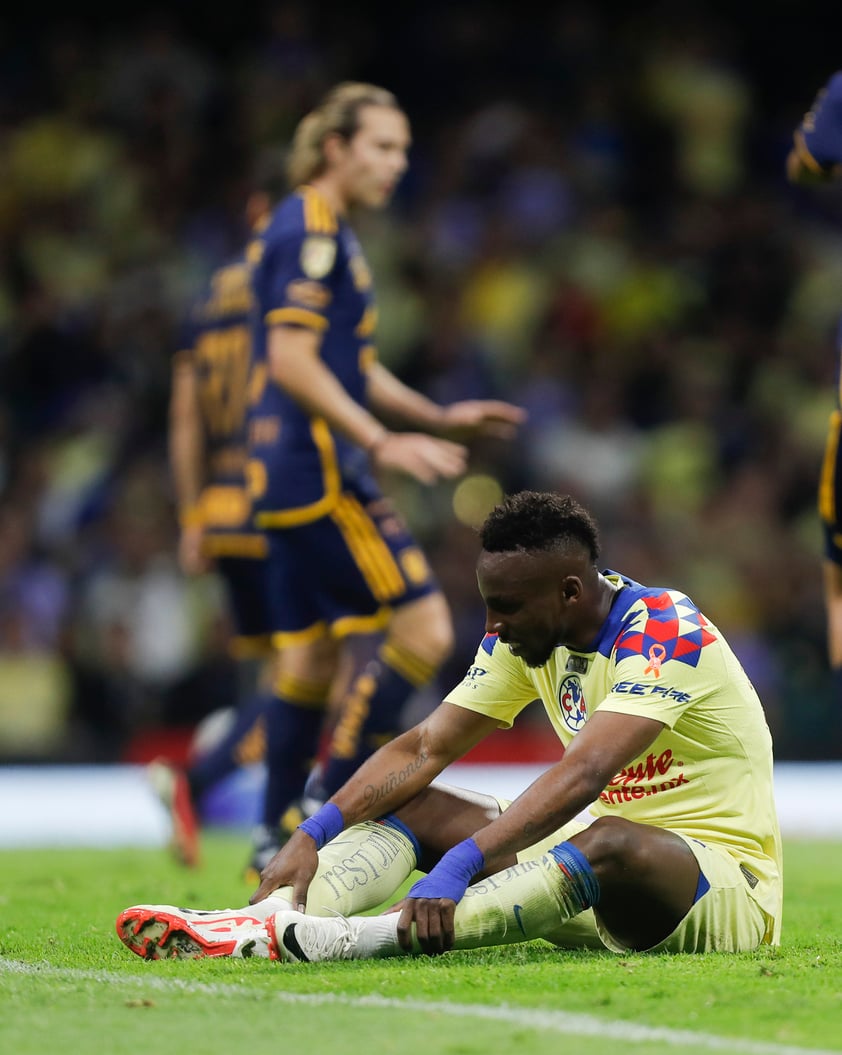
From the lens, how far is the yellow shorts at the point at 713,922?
403 cm

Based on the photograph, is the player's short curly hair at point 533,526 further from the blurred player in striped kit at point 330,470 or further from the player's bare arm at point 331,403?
the blurred player in striped kit at point 330,470

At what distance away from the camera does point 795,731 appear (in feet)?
37.1

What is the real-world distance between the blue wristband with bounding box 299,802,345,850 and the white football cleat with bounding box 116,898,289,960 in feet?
0.70

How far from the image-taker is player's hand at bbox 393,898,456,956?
12.4 feet

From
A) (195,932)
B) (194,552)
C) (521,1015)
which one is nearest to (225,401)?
(194,552)

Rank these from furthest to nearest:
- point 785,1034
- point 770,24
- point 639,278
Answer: point 770,24
point 639,278
point 785,1034

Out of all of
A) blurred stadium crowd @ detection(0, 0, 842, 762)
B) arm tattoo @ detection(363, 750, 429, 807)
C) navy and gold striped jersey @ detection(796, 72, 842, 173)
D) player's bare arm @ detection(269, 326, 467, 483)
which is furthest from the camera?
blurred stadium crowd @ detection(0, 0, 842, 762)

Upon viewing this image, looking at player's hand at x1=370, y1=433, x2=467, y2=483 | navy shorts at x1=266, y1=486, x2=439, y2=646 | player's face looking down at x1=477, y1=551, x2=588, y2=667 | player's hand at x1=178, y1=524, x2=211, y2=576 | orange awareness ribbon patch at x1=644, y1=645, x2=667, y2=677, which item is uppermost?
player's hand at x1=178, y1=524, x2=211, y2=576

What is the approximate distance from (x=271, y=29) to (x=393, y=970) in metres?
12.4

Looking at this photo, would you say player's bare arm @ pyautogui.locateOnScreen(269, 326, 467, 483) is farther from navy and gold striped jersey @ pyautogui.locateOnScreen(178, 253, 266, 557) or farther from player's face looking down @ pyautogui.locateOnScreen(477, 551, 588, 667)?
player's face looking down @ pyautogui.locateOnScreen(477, 551, 588, 667)

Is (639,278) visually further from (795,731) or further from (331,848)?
(331,848)

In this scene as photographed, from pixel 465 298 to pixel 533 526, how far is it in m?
9.80

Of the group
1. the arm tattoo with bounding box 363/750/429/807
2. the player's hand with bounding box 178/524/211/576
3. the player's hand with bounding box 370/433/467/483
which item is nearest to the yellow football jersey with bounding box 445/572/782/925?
the arm tattoo with bounding box 363/750/429/807

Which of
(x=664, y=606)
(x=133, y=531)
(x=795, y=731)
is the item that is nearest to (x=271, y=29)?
(x=133, y=531)
